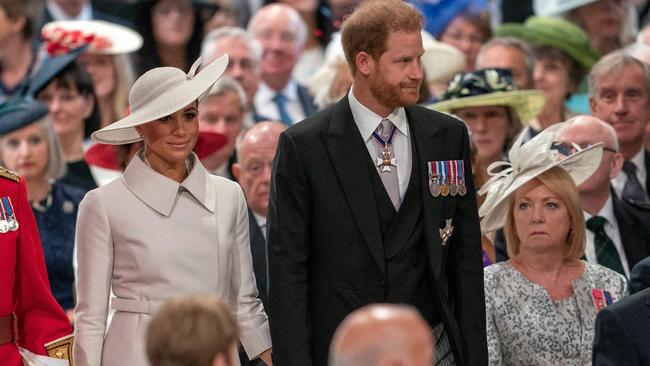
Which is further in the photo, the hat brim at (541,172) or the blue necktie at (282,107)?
the blue necktie at (282,107)

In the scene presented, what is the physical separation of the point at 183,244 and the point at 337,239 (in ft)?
1.87

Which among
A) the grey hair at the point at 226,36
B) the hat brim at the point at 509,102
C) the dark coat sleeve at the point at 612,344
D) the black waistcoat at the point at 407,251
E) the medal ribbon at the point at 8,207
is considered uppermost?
the grey hair at the point at 226,36

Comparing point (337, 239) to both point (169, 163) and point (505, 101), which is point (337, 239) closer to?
point (169, 163)

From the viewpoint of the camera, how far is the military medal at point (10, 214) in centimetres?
568

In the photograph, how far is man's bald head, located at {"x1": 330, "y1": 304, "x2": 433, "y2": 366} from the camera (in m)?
3.38

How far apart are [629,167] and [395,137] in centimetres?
338

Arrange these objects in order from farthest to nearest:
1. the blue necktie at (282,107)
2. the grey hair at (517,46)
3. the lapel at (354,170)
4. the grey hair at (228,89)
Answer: the blue necktie at (282,107) → the grey hair at (517,46) → the grey hair at (228,89) → the lapel at (354,170)

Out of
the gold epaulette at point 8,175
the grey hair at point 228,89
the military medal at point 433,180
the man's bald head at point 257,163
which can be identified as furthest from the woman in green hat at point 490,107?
the gold epaulette at point 8,175

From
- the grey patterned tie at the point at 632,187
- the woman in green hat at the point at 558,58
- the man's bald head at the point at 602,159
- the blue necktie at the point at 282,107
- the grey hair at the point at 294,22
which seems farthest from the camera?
the grey hair at the point at 294,22

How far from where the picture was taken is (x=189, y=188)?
5.77 m

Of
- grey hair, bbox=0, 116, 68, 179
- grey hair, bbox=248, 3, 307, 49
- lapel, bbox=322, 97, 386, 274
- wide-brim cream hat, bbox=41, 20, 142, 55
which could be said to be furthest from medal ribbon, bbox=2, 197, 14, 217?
grey hair, bbox=248, 3, 307, 49

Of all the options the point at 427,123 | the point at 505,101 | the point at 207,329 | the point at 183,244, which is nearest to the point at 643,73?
the point at 505,101

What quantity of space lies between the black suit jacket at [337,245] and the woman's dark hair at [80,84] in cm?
537

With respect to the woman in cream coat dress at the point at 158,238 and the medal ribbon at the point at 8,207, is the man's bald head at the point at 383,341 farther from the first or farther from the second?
the medal ribbon at the point at 8,207
